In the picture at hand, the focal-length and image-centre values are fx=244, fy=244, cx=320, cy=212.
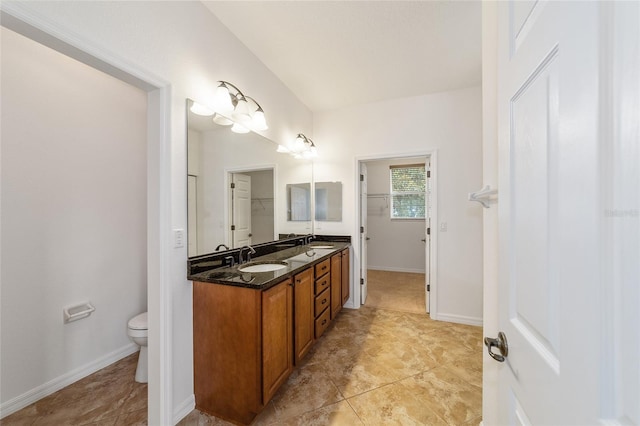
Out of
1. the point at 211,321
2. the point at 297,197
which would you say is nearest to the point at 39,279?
the point at 211,321

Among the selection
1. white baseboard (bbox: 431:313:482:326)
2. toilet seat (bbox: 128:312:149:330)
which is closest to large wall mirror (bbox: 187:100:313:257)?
toilet seat (bbox: 128:312:149:330)

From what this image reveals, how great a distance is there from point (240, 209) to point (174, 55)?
1.24m

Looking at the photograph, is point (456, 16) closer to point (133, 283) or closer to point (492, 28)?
point (492, 28)

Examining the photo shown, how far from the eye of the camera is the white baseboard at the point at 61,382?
Result: 61.1 inches

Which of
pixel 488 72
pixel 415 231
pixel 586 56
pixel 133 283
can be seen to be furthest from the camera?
pixel 415 231

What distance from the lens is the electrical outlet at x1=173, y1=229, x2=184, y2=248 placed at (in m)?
1.49

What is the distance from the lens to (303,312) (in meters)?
1.94

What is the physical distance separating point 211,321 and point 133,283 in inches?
52.7

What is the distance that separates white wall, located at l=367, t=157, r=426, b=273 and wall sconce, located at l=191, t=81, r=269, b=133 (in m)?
3.40

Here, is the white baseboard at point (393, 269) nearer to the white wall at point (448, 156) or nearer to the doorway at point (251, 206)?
the white wall at point (448, 156)

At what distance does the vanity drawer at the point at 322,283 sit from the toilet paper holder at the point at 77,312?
6.05 ft

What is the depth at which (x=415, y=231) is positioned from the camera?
5211 millimetres

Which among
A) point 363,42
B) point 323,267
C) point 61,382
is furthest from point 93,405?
point 363,42

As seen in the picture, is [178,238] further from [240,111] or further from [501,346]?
[501,346]
